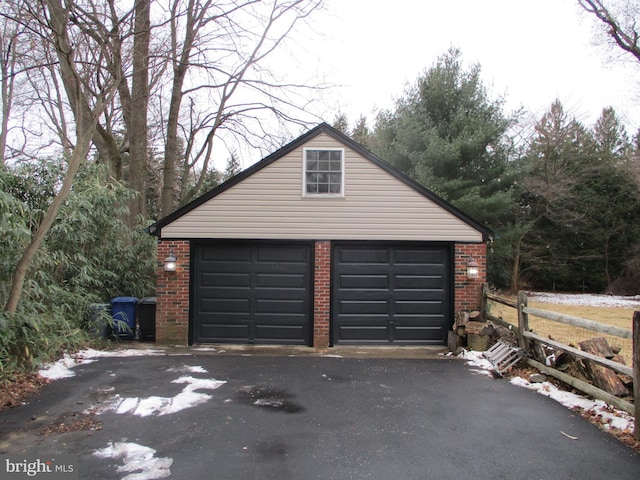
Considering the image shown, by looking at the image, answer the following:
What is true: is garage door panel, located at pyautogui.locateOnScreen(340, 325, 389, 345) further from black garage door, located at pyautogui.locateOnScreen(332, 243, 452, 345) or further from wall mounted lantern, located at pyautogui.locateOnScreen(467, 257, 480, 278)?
wall mounted lantern, located at pyautogui.locateOnScreen(467, 257, 480, 278)

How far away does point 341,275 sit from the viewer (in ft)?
28.2

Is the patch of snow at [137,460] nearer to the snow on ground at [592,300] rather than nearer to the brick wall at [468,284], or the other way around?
the brick wall at [468,284]

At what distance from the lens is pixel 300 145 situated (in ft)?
28.0

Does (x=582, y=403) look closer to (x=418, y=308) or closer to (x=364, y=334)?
(x=418, y=308)

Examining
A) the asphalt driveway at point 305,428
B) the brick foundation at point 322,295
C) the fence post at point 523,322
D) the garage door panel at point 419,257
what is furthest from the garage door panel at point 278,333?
the fence post at point 523,322

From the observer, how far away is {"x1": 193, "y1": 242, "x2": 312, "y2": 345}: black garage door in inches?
336

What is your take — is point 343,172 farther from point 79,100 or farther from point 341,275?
point 79,100

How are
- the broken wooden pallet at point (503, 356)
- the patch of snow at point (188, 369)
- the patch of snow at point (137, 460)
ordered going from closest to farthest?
the patch of snow at point (137, 460) < the patch of snow at point (188, 369) < the broken wooden pallet at point (503, 356)

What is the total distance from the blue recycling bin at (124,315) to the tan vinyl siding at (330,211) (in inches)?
88.7

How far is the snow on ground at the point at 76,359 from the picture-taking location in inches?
241

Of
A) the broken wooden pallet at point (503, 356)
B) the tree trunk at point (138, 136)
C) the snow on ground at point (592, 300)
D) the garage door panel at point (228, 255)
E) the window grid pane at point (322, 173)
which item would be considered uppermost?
the tree trunk at point (138, 136)

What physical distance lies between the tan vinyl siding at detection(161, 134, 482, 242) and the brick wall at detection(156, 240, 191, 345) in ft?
2.83

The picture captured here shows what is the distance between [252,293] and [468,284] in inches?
168

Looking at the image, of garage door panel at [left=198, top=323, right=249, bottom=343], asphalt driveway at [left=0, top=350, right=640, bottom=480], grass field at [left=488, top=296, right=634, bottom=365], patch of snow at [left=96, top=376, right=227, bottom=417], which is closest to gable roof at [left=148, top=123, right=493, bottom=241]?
garage door panel at [left=198, top=323, right=249, bottom=343]
